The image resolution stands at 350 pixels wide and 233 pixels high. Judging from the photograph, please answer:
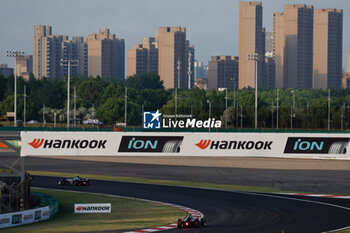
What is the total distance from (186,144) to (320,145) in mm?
14315

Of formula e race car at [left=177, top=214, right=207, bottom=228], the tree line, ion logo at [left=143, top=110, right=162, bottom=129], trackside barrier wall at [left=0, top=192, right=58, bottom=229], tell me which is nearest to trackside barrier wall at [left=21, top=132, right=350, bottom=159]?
ion logo at [left=143, top=110, right=162, bottom=129]

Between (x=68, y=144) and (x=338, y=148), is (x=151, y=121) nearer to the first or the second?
(x=68, y=144)

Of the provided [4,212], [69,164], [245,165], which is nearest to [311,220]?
[4,212]

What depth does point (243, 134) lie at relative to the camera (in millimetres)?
65000

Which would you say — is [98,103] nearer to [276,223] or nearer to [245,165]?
[245,165]

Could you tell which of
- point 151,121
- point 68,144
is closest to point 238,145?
point 151,121

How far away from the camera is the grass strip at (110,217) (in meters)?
29.8

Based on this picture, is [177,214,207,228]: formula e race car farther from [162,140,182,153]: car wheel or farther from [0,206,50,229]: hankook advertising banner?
[162,140,182,153]: car wheel

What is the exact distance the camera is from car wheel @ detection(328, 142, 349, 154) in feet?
210

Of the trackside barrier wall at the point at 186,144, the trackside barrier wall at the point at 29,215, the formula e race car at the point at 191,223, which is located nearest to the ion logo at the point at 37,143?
the trackside barrier wall at the point at 186,144

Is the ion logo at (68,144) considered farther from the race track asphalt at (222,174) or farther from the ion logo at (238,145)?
the ion logo at (238,145)

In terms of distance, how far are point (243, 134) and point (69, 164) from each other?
1912cm

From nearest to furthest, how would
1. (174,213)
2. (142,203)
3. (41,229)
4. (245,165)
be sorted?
(41,229)
(174,213)
(142,203)
(245,165)

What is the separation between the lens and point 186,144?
6531 centimetres
